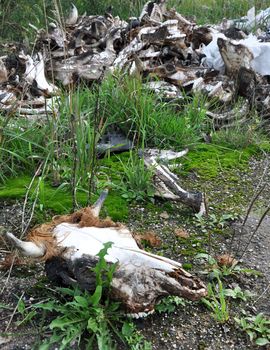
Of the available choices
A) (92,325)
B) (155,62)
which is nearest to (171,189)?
(92,325)

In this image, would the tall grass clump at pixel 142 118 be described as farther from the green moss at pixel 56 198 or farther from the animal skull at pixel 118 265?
the animal skull at pixel 118 265

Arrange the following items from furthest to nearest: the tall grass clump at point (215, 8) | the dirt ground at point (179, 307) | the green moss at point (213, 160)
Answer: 1. the tall grass clump at point (215, 8)
2. the green moss at point (213, 160)
3. the dirt ground at point (179, 307)

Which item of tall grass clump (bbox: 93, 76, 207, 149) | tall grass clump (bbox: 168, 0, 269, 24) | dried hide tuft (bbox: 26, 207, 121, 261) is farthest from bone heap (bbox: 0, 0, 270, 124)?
tall grass clump (bbox: 168, 0, 269, 24)

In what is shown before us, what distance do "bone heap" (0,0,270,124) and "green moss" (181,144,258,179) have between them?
0.36 meters

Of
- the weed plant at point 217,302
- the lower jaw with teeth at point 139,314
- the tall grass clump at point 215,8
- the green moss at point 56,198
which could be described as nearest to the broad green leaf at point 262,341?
the weed plant at point 217,302

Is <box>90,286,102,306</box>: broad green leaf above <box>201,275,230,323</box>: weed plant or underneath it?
above

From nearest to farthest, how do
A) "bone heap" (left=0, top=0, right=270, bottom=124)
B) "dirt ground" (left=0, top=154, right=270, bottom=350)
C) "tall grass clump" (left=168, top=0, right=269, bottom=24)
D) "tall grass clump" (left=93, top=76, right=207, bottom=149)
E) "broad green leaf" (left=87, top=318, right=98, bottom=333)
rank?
1. "broad green leaf" (left=87, top=318, right=98, bottom=333)
2. "dirt ground" (left=0, top=154, right=270, bottom=350)
3. "tall grass clump" (left=93, top=76, right=207, bottom=149)
4. "bone heap" (left=0, top=0, right=270, bottom=124)
5. "tall grass clump" (left=168, top=0, right=269, bottom=24)

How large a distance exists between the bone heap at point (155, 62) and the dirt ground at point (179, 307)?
4.38 feet

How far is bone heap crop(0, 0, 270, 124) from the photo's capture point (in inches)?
177

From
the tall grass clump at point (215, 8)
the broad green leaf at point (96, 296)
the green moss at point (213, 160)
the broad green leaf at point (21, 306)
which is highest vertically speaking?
the broad green leaf at point (96, 296)

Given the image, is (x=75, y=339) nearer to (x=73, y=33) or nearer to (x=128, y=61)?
(x=128, y=61)

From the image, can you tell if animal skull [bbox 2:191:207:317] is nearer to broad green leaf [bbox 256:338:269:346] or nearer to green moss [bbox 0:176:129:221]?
broad green leaf [bbox 256:338:269:346]

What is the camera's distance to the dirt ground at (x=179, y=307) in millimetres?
2244

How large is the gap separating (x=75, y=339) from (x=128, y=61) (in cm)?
312
